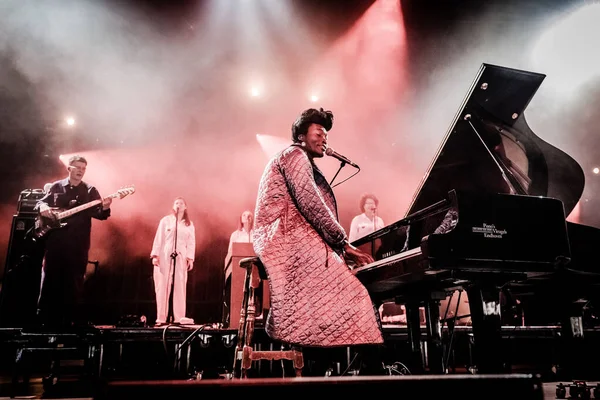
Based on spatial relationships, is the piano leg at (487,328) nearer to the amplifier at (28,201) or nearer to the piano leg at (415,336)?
the piano leg at (415,336)

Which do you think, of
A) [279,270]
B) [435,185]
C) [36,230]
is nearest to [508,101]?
[435,185]

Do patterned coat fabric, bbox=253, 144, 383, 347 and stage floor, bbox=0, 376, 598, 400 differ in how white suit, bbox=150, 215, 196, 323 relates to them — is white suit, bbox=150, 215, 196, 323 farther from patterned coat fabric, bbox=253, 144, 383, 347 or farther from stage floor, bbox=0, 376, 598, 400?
stage floor, bbox=0, 376, 598, 400

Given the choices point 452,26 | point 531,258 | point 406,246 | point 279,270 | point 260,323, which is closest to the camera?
point 531,258

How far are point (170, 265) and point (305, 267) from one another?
4.22 metres

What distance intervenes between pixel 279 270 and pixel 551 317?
4.46 m

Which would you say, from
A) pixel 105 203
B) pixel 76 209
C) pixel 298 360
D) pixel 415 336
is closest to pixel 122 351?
pixel 76 209

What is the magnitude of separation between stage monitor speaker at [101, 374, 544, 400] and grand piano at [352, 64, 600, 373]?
3.02 feet

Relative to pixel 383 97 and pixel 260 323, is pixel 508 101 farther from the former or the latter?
pixel 383 97

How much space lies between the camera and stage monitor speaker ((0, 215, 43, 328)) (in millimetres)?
4523

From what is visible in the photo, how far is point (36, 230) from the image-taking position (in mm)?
4902

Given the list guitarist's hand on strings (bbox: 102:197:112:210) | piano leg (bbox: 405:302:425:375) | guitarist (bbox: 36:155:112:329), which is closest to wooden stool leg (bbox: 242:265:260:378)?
piano leg (bbox: 405:302:425:375)

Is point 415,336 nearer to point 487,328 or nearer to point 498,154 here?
point 487,328

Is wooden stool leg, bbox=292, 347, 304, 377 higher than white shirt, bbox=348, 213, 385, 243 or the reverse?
the reverse

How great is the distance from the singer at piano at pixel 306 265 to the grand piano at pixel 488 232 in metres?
0.18
